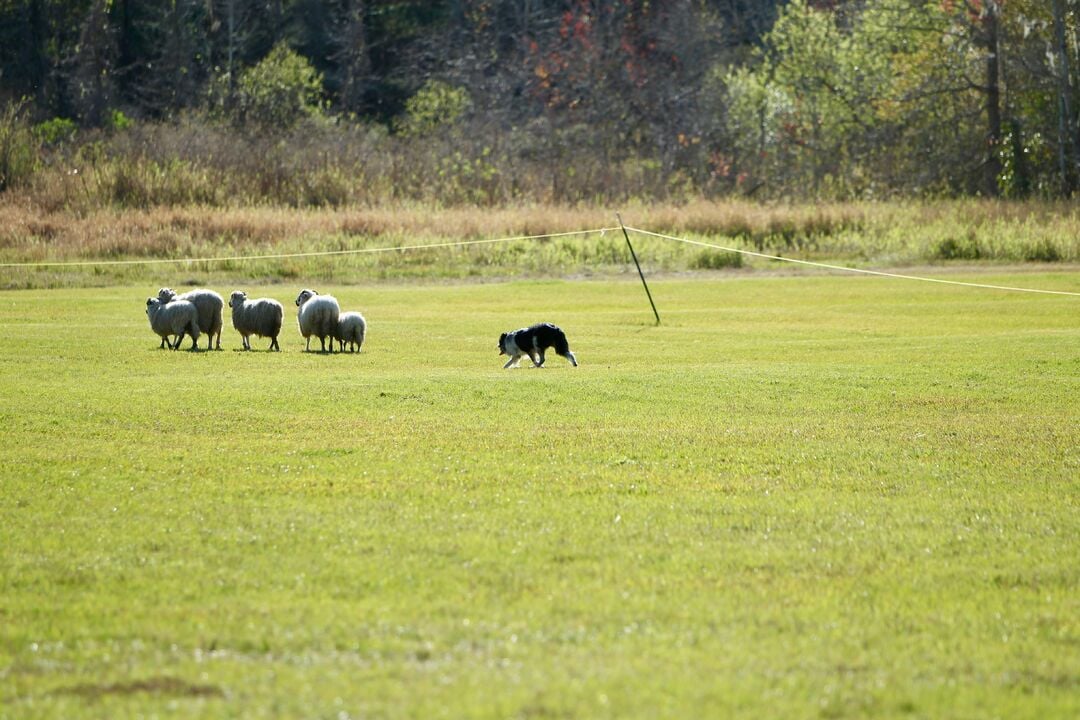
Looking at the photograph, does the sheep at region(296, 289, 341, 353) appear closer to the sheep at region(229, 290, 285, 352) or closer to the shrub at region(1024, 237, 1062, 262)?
the sheep at region(229, 290, 285, 352)

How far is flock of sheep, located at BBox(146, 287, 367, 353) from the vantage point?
88.7 ft

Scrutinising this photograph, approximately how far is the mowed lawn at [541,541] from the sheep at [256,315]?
10.9 feet

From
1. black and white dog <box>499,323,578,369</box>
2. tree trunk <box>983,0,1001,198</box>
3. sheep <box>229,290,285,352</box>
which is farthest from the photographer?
tree trunk <box>983,0,1001,198</box>

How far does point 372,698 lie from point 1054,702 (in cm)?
336

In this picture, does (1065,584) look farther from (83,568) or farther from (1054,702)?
(83,568)

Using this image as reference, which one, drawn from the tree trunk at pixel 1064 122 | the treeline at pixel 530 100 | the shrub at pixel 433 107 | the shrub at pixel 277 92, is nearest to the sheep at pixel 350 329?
the treeline at pixel 530 100

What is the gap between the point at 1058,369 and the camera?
22.8 metres

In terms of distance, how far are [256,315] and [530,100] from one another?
66026 mm

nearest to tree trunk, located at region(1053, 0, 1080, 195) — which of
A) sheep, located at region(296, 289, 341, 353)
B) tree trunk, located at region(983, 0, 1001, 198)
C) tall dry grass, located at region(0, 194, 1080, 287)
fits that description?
tree trunk, located at region(983, 0, 1001, 198)

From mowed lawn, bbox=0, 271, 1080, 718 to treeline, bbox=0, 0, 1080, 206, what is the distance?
133 ft

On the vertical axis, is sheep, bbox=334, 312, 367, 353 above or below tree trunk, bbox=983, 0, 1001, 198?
below

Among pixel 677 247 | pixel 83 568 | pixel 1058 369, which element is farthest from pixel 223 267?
pixel 83 568

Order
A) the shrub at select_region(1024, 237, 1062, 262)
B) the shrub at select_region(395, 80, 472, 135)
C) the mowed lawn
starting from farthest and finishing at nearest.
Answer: the shrub at select_region(395, 80, 472, 135) → the shrub at select_region(1024, 237, 1062, 262) → the mowed lawn

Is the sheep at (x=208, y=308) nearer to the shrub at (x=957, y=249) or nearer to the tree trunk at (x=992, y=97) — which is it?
the shrub at (x=957, y=249)
